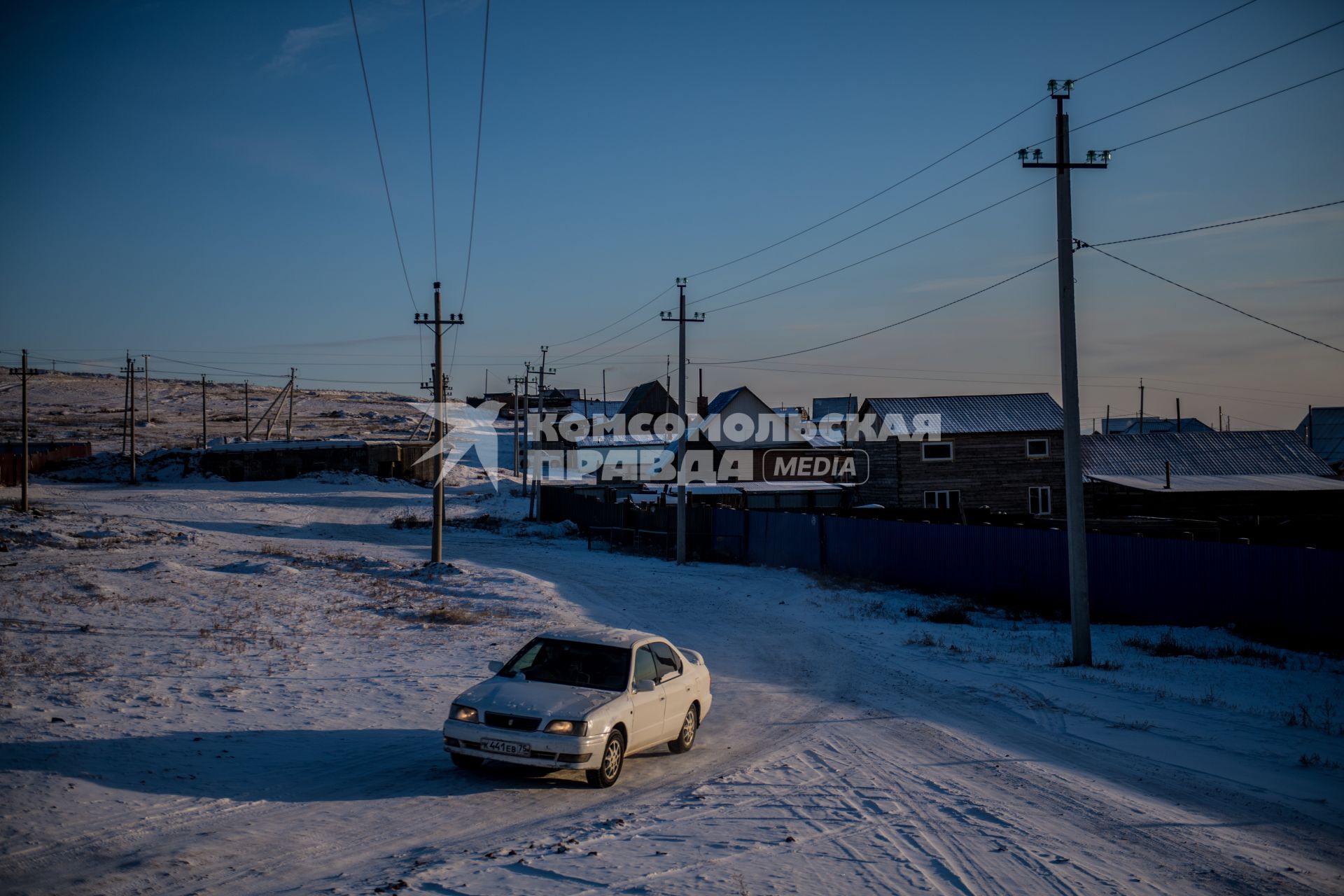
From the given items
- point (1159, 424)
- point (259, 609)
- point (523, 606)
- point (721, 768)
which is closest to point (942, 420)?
point (523, 606)

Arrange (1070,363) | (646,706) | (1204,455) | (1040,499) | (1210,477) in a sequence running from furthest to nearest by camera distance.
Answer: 1. (1204,455)
2. (1210,477)
3. (1040,499)
4. (1070,363)
5. (646,706)

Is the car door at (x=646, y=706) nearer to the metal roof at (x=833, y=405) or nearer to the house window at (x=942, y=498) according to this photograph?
the house window at (x=942, y=498)

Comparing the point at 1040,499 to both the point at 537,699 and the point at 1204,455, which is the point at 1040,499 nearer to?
the point at 1204,455

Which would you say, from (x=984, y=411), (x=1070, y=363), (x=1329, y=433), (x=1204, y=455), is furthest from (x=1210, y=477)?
(x=1329, y=433)

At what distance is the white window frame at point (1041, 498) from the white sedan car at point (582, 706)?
145 ft

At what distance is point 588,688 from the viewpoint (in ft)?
32.9

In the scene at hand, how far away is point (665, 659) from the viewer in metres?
11.2

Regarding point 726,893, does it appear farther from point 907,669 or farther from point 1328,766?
point 907,669

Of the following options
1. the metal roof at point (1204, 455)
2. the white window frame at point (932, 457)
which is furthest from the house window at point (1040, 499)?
the white window frame at point (932, 457)

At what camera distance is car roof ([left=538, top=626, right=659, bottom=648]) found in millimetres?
10703

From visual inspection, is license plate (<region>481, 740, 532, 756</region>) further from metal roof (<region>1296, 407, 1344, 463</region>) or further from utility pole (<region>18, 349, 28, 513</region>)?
metal roof (<region>1296, 407, 1344, 463</region>)

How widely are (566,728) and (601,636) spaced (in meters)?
1.90

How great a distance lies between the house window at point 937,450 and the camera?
1999 inches

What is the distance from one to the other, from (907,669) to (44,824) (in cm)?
1335
